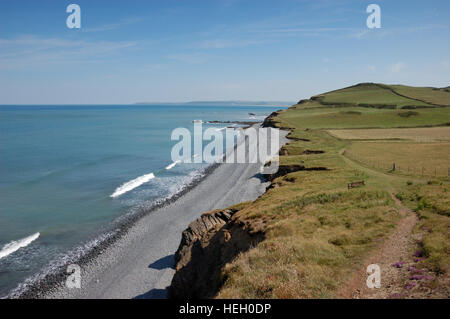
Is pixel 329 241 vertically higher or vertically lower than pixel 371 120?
lower

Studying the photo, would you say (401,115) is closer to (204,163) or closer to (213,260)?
(204,163)

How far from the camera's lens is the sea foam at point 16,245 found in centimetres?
3045

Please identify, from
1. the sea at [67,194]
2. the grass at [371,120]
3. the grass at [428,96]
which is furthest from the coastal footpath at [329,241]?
the grass at [428,96]

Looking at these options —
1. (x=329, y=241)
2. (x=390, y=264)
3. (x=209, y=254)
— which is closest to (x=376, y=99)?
(x=329, y=241)

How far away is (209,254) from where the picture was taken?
2164 centimetres

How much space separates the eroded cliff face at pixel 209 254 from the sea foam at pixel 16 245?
18.4 m

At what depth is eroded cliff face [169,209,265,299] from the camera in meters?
18.6

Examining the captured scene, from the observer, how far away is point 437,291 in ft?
40.6

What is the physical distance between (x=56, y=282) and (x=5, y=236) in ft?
42.3

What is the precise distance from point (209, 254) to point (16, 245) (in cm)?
2355

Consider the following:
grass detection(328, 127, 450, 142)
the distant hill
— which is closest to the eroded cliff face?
grass detection(328, 127, 450, 142)

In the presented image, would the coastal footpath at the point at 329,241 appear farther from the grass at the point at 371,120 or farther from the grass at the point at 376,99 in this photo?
the grass at the point at 376,99

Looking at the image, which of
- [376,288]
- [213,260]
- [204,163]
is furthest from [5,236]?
[204,163]

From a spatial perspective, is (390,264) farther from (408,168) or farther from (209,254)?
(408,168)
